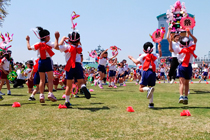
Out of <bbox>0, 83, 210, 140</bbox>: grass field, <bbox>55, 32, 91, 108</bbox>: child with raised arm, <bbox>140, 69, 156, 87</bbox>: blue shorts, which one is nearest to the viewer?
<bbox>0, 83, 210, 140</bbox>: grass field

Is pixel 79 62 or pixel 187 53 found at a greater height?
pixel 187 53

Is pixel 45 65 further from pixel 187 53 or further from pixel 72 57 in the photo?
pixel 187 53

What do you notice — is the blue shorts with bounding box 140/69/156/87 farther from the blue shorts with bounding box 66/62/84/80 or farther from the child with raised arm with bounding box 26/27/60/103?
the child with raised arm with bounding box 26/27/60/103

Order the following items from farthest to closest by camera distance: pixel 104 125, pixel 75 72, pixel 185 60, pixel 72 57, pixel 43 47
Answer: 1. pixel 185 60
2. pixel 43 47
3. pixel 75 72
4. pixel 72 57
5. pixel 104 125

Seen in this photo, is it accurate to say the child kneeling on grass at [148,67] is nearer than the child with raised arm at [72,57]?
No

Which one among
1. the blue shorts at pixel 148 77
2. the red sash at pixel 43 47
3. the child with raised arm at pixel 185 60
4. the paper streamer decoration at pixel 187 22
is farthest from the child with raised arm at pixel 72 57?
the paper streamer decoration at pixel 187 22

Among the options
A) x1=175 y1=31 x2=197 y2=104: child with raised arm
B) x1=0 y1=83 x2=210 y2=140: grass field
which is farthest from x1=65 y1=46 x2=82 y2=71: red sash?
x1=175 y1=31 x2=197 y2=104: child with raised arm

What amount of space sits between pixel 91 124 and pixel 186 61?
145 inches

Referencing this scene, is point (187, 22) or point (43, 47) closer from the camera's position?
point (43, 47)

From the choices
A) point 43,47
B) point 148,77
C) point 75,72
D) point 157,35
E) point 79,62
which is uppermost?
point 157,35

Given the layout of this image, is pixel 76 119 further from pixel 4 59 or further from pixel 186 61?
pixel 4 59

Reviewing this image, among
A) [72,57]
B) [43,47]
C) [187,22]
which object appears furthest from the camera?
[187,22]

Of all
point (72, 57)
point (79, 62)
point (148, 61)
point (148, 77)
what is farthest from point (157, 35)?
point (72, 57)

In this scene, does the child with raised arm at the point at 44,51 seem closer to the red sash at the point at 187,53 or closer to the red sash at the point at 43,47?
the red sash at the point at 43,47
